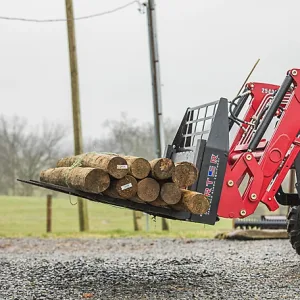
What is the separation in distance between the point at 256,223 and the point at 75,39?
5328 millimetres

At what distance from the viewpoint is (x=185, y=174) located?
5457mm

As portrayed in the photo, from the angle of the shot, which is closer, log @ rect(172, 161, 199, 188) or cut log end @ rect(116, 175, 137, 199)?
cut log end @ rect(116, 175, 137, 199)

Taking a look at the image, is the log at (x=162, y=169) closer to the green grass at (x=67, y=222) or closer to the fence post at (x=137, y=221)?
the green grass at (x=67, y=222)

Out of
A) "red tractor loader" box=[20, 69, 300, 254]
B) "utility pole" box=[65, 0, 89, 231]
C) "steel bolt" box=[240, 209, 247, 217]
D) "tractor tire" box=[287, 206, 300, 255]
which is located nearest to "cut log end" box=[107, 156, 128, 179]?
"red tractor loader" box=[20, 69, 300, 254]

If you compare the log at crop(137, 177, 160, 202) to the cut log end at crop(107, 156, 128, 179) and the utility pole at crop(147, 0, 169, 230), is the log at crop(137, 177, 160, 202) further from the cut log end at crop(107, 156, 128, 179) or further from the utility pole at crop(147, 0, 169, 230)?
the utility pole at crop(147, 0, 169, 230)

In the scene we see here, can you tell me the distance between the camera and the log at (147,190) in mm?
5301

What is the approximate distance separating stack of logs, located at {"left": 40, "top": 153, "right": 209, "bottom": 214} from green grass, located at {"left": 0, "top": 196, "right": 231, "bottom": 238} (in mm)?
7706

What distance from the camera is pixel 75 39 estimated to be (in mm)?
13562

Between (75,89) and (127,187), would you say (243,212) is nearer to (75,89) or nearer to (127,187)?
(127,187)

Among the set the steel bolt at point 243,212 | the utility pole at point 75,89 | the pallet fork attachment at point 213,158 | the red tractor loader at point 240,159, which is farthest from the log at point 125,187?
the utility pole at point 75,89

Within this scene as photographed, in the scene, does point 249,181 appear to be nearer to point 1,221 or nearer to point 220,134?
point 220,134

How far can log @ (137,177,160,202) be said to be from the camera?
5301 millimetres

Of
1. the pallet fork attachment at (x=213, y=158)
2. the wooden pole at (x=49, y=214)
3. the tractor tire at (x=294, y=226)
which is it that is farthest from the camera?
the wooden pole at (x=49, y=214)

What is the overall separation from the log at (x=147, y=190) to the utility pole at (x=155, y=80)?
311 inches
